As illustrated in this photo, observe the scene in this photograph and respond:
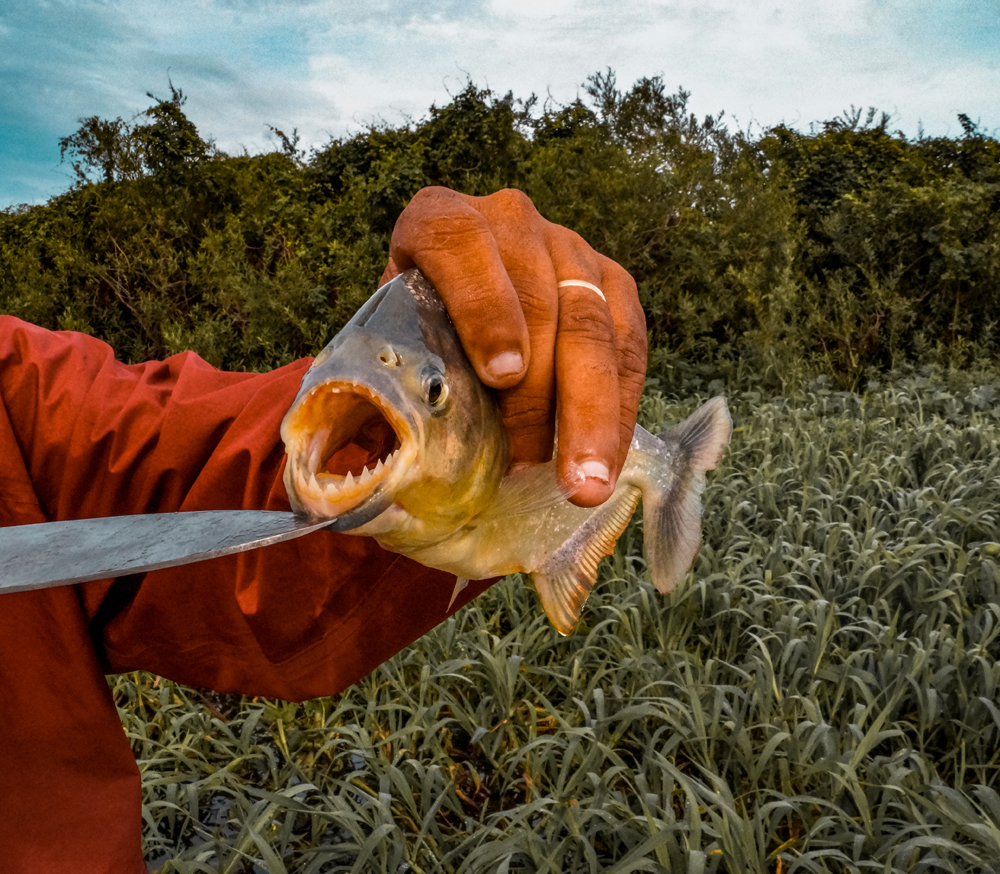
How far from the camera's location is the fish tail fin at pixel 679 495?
166cm

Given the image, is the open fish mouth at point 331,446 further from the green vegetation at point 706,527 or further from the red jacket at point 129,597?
the green vegetation at point 706,527

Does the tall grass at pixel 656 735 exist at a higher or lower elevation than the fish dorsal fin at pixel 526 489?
lower

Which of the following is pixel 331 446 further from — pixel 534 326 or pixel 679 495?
pixel 679 495

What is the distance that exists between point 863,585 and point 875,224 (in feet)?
20.0

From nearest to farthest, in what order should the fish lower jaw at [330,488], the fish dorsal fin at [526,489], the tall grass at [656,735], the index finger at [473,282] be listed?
1. the fish lower jaw at [330,488]
2. the index finger at [473,282]
3. the fish dorsal fin at [526,489]
4. the tall grass at [656,735]

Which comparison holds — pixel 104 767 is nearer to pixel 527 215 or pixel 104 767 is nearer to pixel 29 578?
pixel 29 578

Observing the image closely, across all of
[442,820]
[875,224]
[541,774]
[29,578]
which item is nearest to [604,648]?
[541,774]

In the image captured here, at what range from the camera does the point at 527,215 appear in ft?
4.10

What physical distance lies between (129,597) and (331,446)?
2.74ft

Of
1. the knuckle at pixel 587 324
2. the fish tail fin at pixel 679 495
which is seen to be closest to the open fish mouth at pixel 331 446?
the knuckle at pixel 587 324

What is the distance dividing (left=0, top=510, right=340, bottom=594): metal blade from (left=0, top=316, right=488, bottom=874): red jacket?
0.56m

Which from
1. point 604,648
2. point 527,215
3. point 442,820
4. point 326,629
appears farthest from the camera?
point 604,648

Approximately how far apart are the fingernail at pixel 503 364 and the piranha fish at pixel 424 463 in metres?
0.04

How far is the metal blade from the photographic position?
68cm
